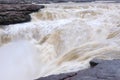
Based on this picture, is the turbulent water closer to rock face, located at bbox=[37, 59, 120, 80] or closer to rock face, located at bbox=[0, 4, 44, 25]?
→ rock face, located at bbox=[0, 4, 44, 25]

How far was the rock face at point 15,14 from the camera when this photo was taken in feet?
48.4

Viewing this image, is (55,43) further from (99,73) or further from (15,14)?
(99,73)

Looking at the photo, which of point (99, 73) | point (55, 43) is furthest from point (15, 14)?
point (99, 73)

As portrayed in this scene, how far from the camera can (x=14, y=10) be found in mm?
16453

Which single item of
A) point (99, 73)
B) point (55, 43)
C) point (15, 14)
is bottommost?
point (55, 43)

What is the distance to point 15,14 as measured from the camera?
15539 mm

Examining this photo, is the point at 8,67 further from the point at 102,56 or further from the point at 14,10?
the point at 14,10

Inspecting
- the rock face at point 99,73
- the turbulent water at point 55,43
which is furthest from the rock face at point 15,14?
the rock face at point 99,73

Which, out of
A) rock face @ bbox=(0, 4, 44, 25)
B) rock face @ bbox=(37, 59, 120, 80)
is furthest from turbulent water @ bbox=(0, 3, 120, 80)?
rock face @ bbox=(37, 59, 120, 80)

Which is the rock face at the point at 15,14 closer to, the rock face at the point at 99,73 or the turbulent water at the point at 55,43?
the turbulent water at the point at 55,43

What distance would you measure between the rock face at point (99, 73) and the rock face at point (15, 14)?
29.5 feet

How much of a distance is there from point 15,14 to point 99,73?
10507mm

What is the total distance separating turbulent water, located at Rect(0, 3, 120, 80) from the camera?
8086 millimetres

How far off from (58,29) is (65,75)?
6.71 meters
